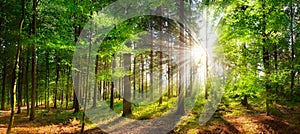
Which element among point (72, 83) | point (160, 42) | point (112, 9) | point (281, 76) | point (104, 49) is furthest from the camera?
point (72, 83)

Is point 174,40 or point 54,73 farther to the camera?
point 54,73

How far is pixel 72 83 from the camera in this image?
3100 cm

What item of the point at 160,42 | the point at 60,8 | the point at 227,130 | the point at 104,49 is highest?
the point at 60,8

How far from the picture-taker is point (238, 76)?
12.3 metres

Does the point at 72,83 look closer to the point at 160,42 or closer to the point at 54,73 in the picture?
the point at 54,73

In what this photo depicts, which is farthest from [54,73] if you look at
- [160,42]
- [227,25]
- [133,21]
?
[227,25]

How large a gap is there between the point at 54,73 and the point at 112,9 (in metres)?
17.2

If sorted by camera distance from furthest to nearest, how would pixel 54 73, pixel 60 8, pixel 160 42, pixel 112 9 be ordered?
1. pixel 54 73
2. pixel 160 42
3. pixel 112 9
4. pixel 60 8

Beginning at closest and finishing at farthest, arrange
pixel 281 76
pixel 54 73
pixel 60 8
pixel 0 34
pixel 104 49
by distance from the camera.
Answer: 1. pixel 281 76
2. pixel 104 49
3. pixel 60 8
4. pixel 0 34
5. pixel 54 73

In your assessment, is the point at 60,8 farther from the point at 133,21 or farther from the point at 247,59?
the point at 247,59

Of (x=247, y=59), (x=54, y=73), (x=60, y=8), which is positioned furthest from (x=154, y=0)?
(x=54, y=73)

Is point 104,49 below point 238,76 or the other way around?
the other way around

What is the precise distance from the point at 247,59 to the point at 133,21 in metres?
7.82

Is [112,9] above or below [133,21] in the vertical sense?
above
